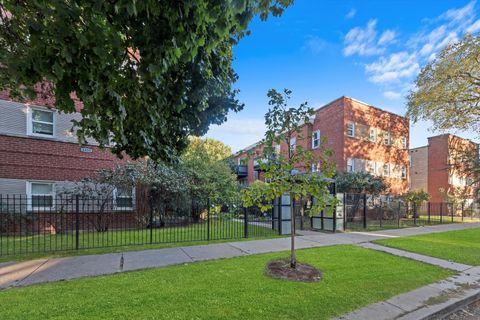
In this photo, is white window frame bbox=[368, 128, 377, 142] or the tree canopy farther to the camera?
white window frame bbox=[368, 128, 377, 142]

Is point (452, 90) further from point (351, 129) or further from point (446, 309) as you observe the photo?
point (446, 309)

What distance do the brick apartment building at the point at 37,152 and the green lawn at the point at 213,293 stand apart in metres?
7.68

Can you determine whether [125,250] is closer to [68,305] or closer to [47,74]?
[68,305]

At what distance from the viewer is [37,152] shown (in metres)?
11.5

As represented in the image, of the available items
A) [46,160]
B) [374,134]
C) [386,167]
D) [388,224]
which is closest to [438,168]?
[386,167]

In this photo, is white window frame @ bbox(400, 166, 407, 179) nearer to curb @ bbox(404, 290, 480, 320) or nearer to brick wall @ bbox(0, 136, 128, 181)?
curb @ bbox(404, 290, 480, 320)

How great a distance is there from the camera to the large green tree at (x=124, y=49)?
267cm

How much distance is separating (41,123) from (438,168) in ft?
110

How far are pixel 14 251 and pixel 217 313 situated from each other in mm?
6710

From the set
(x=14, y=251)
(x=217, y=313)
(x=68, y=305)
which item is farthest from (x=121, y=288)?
(x=14, y=251)

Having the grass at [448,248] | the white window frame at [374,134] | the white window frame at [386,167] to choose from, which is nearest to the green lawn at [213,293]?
the grass at [448,248]

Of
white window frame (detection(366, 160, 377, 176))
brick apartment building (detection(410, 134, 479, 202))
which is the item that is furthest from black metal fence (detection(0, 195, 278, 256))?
brick apartment building (detection(410, 134, 479, 202))

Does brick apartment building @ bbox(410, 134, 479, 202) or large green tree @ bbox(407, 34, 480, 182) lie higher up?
large green tree @ bbox(407, 34, 480, 182)

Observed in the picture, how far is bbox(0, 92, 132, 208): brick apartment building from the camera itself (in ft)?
36.0
